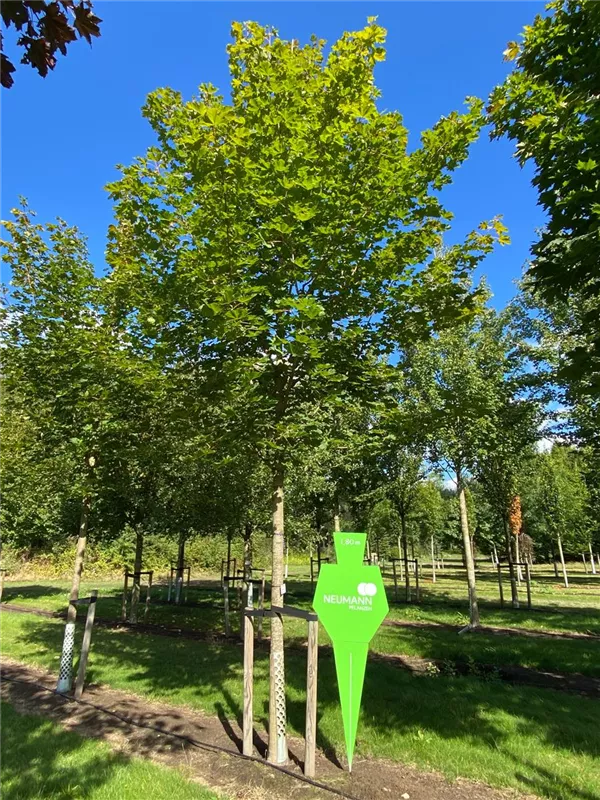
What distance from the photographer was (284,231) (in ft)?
14.0

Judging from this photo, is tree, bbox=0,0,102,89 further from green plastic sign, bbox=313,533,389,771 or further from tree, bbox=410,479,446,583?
tree, bbox=410,479,446,583

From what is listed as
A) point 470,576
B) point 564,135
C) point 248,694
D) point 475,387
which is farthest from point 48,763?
point 475,387

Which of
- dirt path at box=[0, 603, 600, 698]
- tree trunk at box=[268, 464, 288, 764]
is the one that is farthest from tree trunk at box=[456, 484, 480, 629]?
tree trunk at box=[268, 464, 288, 764]

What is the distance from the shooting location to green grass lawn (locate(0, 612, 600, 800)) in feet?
14.7

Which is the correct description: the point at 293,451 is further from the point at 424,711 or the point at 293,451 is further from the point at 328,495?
the point at 328,495

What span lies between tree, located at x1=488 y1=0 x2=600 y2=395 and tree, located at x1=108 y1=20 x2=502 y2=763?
55 centimetres

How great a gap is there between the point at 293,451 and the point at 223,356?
51.0 inches

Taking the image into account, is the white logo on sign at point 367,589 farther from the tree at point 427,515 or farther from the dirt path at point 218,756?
the tree at point 427,515

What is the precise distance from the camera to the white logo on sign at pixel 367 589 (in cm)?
464

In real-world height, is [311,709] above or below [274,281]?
below

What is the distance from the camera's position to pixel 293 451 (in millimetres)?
5355

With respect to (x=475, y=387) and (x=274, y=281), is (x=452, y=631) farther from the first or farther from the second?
(x=274, y=281)

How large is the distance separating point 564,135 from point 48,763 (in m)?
7.23

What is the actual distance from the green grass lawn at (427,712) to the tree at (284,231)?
4.47 ft
